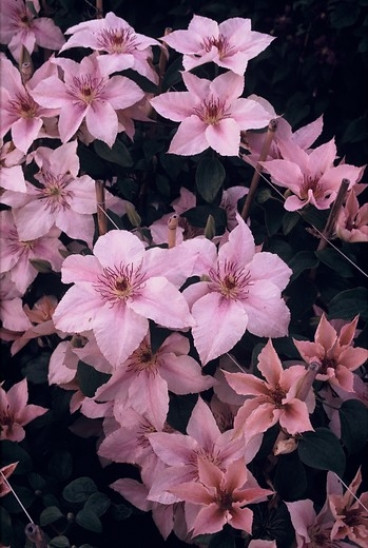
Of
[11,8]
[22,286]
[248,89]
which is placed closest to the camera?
[22,286]

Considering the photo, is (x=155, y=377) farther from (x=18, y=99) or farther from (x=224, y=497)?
(x=18, y=99)

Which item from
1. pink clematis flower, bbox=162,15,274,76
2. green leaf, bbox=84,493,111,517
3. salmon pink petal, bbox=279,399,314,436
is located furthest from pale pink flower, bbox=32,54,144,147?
green leaf, bbox=84,493,111,517

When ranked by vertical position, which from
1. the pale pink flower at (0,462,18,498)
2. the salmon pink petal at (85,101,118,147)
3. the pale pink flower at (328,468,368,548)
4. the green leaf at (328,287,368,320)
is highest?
the salmon pink petal at (85,101,118,147)

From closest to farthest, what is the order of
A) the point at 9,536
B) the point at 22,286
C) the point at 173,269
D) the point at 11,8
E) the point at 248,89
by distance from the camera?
the point at 173,269 < the point at 9,536 < the point at 22,286 < the point at 11,8 < the point at 248,89

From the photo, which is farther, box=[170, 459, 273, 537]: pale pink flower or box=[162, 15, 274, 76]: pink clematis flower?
box=[162, 15, 274, 76]: pink clematis flower

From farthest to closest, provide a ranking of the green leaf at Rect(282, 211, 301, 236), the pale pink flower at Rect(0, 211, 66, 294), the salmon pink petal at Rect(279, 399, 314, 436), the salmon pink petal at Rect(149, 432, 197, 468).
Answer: the pale pink flower at Rect(0, 211, 66, 294), the green leaf at Rect(282, 211, 301, 236), the salmon pink petal at Rect(149, 432, 197, 468), the salmon pink petal at Rect(279, 399, 314, 436)

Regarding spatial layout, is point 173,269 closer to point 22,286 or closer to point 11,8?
point 22,286

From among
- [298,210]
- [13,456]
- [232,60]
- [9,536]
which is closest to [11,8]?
[232,60]

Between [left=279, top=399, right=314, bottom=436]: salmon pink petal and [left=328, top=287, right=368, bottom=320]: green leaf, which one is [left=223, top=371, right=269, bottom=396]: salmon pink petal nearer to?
[left=279, top=399, right=314, bottom=436]: salmon pink petal
